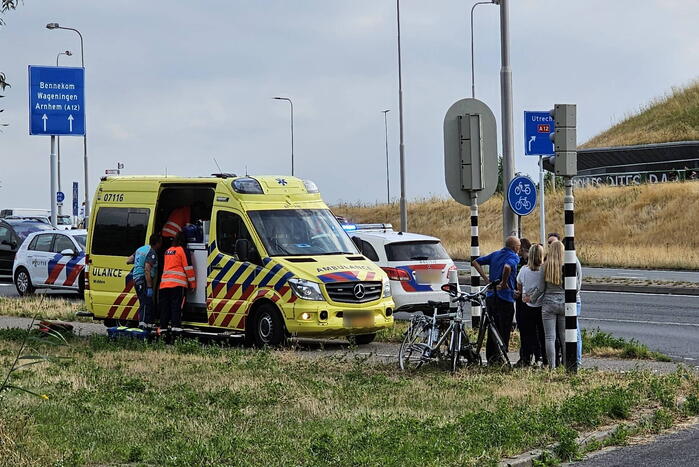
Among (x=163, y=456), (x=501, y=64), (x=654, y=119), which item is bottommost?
(x=163, y=456)

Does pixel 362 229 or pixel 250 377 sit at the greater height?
pixel 362 229

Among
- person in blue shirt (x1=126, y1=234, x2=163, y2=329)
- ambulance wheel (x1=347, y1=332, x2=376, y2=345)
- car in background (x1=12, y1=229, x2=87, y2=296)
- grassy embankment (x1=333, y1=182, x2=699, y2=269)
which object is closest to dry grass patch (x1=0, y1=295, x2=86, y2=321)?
car in background (x1=12, y1=229, x2=87, y2=296)

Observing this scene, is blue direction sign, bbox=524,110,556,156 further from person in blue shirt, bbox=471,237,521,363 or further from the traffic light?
the traffic light

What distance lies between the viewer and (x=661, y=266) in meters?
40.4

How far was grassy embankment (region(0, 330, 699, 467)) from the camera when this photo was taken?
27.8ft

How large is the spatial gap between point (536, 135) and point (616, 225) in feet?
130

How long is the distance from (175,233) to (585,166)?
2308 inches

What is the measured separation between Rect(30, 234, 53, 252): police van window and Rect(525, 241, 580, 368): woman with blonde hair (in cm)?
1630

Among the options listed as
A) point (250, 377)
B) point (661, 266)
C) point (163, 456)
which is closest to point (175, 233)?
point (250, 377)

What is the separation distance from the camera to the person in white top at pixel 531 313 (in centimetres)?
1357

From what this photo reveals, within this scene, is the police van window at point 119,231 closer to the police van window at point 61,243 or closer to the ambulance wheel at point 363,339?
the ambulance wheel at point 363,339

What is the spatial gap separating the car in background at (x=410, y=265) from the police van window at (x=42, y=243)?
9925 mm

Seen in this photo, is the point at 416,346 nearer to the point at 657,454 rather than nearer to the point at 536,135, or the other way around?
the point at 657,454

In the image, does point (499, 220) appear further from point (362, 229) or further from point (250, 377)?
point (250, 377)
